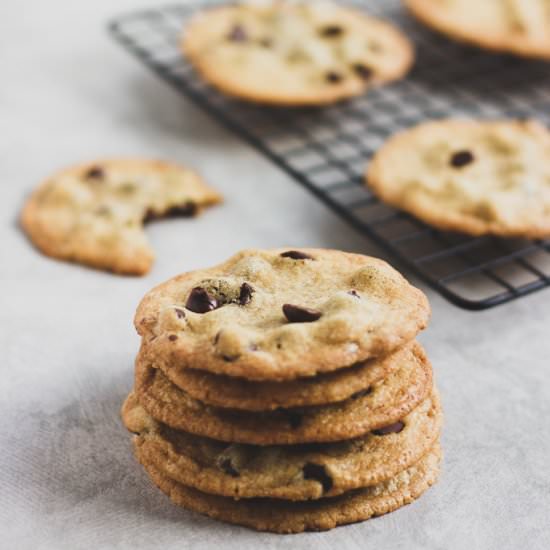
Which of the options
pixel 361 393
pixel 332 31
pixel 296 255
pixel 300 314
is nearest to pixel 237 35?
pixel 332 31

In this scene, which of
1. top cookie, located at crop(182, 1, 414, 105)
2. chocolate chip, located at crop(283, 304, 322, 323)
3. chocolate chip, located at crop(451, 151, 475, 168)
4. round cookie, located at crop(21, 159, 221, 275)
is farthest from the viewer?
top cookie, located at crop(182, 1, 414, 105)

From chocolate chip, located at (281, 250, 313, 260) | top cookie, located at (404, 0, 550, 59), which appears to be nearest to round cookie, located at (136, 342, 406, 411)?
chocolate chip, located at (281, 250, 313, 260)

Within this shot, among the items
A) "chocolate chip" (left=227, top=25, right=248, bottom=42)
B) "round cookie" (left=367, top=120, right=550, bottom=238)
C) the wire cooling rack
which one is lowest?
the wire cooling rack

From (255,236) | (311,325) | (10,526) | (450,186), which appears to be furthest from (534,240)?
(10,526)

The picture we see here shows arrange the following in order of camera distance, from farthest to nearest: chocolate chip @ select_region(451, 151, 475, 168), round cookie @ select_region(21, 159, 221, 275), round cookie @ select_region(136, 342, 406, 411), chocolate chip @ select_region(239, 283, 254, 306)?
chocolate chip @ select_region(451, 151, 475, 168)
round cookie @ select_region(21, 159, 221, 275)
chocolate chip @ select_region(239, 283, 254, 306)
round cookie @ select_region(136, 342, 406, 411)

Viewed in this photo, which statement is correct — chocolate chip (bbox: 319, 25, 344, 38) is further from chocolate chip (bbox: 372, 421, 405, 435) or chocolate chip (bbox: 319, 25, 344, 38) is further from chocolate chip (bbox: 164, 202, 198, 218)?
chocolate chip (bbox: 372, 421, 405, 435)

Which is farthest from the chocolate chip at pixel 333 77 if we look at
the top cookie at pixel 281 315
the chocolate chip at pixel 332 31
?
the top cookie at pixel 281 315

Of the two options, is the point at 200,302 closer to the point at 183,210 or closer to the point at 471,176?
the point at 183,210

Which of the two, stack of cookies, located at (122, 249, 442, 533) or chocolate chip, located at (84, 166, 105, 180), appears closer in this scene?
stack of cookies, located at (122, 249, 442, 533)
